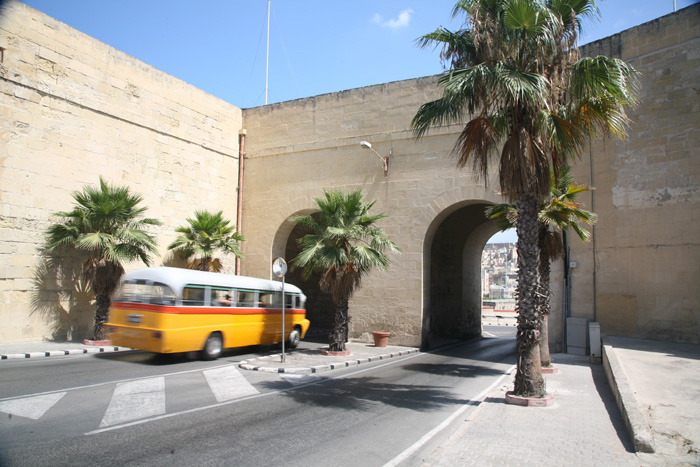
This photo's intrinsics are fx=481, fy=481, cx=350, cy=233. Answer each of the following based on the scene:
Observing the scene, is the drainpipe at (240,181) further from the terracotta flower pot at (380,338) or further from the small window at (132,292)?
the small window at (132,292)

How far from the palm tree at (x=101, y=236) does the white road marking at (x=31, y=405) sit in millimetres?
7031

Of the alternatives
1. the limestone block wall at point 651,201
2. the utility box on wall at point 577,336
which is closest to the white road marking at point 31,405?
the utility box on wall at point 577,336

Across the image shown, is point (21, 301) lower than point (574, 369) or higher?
higher

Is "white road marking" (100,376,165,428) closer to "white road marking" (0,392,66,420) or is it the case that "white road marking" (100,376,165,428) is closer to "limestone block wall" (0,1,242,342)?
"white road marking" (0,392,66,420)

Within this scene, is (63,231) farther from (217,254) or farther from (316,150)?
(316,150)

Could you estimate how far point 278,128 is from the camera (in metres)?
20.8

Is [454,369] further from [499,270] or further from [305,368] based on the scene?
[499,270]

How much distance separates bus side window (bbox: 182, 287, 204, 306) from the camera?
38.5ft

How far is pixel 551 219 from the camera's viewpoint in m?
11.6

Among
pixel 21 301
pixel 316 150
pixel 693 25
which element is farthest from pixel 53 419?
pixel 693 25

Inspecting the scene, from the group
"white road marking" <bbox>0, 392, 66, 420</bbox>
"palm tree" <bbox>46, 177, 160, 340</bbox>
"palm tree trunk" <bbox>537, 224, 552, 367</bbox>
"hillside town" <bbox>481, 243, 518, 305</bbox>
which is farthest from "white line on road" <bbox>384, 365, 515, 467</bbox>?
"hillside town" <bbox>481, 243, 518, 305</bbox>

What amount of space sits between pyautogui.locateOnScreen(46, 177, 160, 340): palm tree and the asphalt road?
8.64ft

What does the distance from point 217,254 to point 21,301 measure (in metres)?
7.38

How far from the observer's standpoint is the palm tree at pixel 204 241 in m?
17.8
